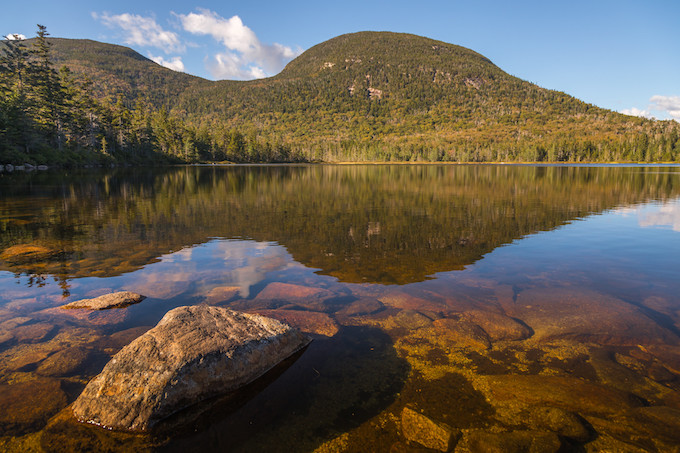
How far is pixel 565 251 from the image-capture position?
15.7 metres

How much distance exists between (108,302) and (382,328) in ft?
23.8

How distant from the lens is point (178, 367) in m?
5.58

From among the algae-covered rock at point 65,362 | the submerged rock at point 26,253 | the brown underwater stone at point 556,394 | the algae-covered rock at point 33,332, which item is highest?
the submerged rock at point 26,253

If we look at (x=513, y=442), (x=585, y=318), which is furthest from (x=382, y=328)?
(x=585, y=318)

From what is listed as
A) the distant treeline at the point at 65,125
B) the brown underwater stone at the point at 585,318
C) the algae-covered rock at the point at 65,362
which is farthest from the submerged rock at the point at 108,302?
the distant treeline at the point at 65,125

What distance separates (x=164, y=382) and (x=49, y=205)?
29.2 m

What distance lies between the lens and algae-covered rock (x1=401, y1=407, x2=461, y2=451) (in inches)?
193

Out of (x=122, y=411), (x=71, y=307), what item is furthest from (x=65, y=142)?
(x=122, y=411)

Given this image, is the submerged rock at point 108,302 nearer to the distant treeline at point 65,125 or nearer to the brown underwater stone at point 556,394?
the brown underwater stone at point 556,394

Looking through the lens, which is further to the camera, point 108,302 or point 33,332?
point 108,302

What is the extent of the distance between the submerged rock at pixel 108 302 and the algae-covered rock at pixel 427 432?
791 cm

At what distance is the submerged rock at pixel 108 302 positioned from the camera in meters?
9.13

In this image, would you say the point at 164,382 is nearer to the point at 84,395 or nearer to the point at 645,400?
the point at 84,395

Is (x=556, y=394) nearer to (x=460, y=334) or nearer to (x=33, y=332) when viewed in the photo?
(x=460, y=334)
